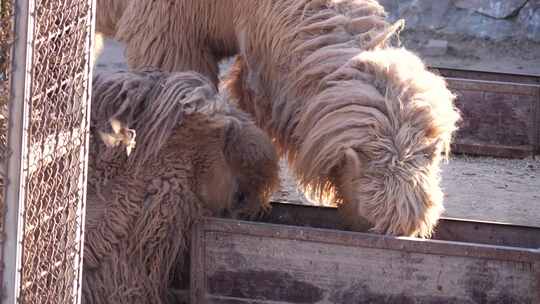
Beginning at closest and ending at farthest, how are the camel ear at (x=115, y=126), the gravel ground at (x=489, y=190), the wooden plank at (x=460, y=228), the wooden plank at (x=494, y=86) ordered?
the camel ear at (x=115, y=126) → the wooden plank at (x=460, y=228) → the gravel ground at (x=489, y=190) → the wooden plank at (x=494, y=86)

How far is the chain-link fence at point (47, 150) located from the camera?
3.13 m

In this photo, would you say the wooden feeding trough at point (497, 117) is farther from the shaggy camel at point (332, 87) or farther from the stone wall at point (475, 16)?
the stone wall at point (475, 16)

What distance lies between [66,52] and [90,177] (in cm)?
117

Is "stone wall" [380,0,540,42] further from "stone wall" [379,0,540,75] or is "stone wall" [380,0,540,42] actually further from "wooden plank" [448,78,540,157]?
"wooden plank" [448,78,540,157]

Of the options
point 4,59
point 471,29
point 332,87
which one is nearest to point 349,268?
point 332,87

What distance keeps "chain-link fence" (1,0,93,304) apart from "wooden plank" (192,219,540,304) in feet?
3.41

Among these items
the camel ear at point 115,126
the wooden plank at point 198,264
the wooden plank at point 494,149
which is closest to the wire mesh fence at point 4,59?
the camel ear at point 115,126

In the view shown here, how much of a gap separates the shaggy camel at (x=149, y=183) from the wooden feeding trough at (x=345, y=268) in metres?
0.14

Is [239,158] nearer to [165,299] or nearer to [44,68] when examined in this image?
[165,299]

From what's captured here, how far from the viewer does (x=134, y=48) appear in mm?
5703

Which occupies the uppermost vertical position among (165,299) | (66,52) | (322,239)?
(66,52)

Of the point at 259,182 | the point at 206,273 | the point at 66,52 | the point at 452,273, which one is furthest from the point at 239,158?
the point at 66,52

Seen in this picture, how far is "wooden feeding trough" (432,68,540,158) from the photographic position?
738 cm

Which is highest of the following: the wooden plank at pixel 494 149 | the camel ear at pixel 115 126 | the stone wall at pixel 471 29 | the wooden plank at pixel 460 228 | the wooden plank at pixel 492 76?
the stone wall at pixel 471 29
